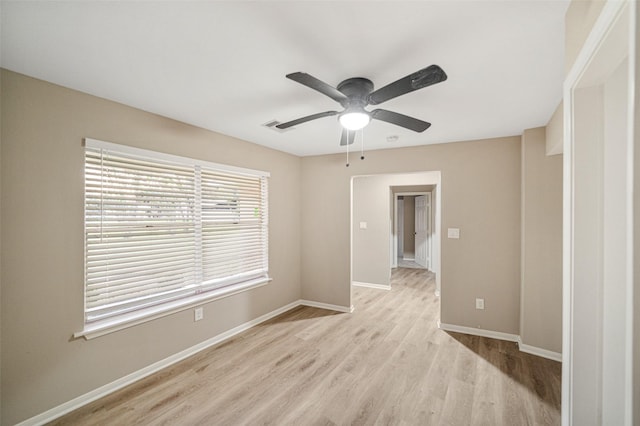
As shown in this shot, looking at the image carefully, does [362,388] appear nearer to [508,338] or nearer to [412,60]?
[508,338]

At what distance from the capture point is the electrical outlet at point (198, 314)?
295 cm

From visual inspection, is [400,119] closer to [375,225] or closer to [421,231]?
[375,225]

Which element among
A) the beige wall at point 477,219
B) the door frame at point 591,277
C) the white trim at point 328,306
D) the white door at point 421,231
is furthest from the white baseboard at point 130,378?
the white door at point 421,231

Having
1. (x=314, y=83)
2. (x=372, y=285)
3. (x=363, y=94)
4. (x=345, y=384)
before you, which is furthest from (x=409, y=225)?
(x=314, y=83)

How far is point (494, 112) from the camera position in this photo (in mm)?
2529

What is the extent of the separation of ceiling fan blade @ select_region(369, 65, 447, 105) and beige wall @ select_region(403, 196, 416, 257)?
7253mm

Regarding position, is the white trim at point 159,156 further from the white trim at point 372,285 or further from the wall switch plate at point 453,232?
the white trim at point 372,285

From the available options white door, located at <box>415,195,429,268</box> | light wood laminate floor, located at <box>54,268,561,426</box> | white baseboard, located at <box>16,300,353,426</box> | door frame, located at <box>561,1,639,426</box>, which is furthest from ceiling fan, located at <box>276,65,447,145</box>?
white door, located at <box>415,195,429,268</box>

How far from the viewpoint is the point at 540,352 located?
295 cm

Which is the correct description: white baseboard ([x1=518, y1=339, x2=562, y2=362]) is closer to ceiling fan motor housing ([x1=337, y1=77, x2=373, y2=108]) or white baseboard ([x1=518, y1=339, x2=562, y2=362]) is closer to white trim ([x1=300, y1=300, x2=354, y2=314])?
white trim ([x1=300, y1=300, x2=354, y2=314])

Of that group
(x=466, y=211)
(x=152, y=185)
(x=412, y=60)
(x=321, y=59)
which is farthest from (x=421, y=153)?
(x=152, y=185)

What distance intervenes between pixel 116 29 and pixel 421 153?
3.39m

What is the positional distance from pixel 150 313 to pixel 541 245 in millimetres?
4016

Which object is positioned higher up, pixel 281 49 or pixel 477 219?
pixel 281 49
